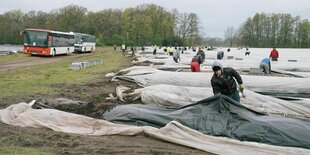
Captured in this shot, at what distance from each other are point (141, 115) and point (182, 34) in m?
89.2

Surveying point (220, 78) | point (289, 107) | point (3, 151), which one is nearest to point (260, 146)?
Answer: point (220, 78)

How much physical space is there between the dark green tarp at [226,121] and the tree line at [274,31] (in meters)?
91.5

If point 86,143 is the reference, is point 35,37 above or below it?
above

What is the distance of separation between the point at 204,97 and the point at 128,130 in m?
3.79

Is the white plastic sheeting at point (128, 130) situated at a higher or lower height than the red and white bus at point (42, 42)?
lower

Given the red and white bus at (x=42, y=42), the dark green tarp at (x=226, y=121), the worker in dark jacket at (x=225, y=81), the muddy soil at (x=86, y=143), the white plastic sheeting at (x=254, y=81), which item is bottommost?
the muddy soil at (x=86, y=143)

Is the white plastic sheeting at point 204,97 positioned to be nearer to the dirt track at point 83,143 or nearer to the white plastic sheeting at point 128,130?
the white plastic sheeting at point 128,130

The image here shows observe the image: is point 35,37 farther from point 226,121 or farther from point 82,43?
point 226,121

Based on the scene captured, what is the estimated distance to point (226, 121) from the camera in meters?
7.11

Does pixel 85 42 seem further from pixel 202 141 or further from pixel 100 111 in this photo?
pixel 202 141

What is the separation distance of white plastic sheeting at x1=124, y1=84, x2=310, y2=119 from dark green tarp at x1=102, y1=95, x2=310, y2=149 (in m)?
1.68

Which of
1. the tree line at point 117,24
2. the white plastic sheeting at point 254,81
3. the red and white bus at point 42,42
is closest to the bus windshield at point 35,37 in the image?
the red and white bus at point 42,42

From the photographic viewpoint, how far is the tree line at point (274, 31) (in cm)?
9425

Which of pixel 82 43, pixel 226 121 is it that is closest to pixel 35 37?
pixel 82 43
